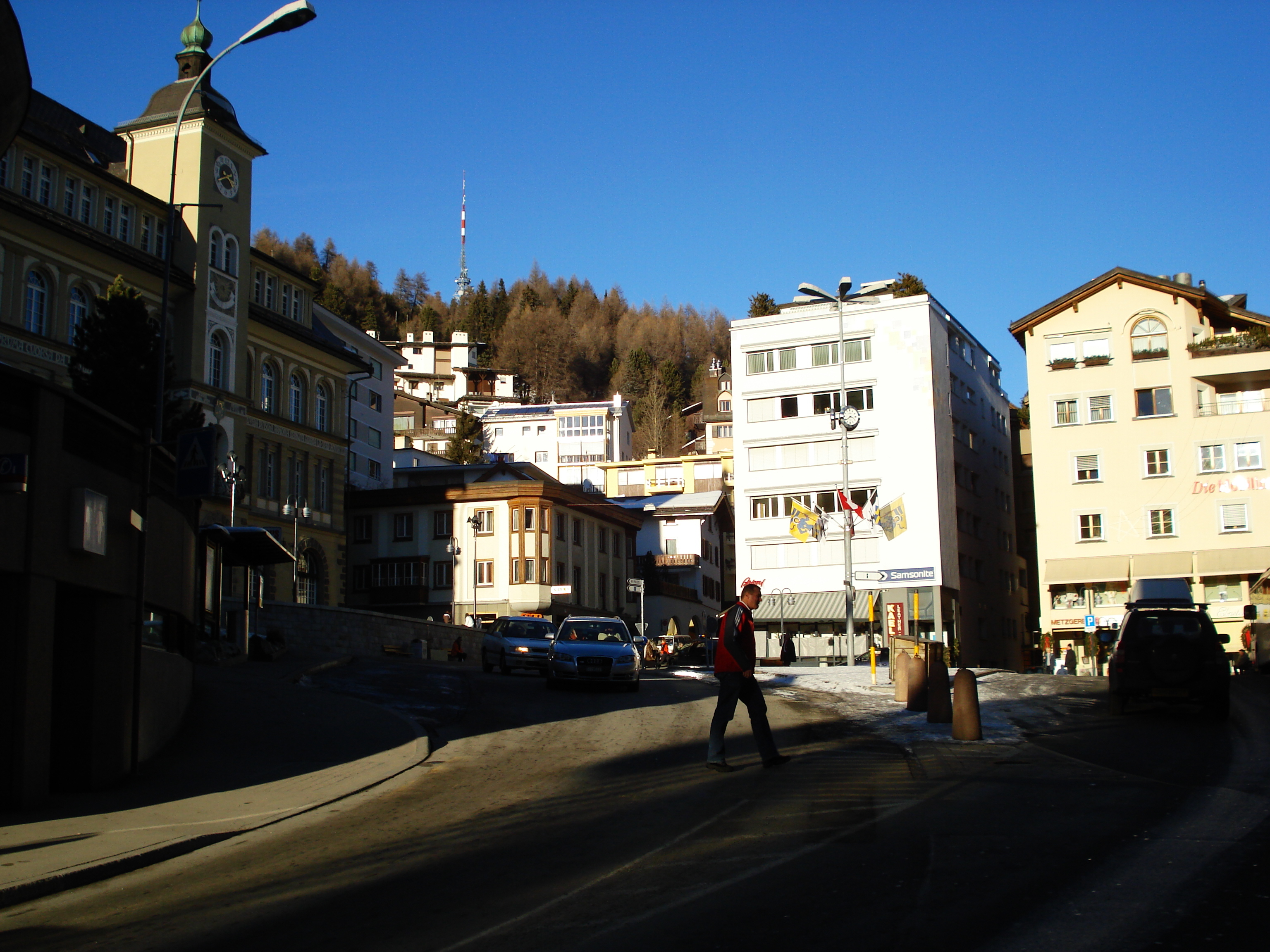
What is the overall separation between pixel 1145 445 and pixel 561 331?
342ft

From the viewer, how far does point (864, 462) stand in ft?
216

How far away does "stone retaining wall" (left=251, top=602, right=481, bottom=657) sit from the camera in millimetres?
40656

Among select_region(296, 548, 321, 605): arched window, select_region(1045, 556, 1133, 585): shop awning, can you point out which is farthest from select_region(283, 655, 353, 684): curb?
select_region(1045, 556, 1133, 585): shop awning

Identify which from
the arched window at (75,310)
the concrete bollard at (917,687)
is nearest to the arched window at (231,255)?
the arched window at (75,310)

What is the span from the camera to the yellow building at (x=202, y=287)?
46.7 m

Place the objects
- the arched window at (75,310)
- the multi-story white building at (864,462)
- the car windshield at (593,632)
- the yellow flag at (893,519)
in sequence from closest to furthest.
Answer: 1. the car windshield at (593,632)
2. the arched window at (75,310)
3. the yellow flag at (893,519)
4. the multi-story white building at (864,462)

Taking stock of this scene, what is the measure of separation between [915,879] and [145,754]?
985cm

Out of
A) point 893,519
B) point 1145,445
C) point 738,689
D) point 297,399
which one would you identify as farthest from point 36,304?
point 1145,445

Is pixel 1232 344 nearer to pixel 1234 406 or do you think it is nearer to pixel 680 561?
pixel 1234 406

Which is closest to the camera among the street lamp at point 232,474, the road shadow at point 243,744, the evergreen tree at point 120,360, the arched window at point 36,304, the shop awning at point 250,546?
the road shadow at point 243,744

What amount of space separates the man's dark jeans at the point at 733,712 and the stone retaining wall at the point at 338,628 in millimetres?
25454

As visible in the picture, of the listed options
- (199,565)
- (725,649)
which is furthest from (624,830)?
(199,565)

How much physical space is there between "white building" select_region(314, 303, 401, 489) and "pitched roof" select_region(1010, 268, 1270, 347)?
39.6 meters

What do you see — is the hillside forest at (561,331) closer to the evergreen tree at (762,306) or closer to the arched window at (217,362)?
the evergreen tree at (762,306)
